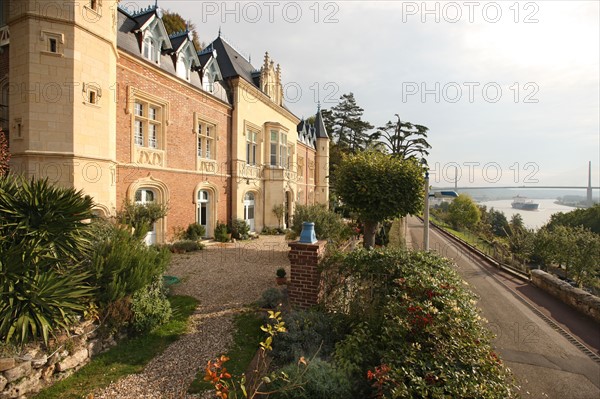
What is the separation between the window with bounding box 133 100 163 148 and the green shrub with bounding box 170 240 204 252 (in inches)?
182

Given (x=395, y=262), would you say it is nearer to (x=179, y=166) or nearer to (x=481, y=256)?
(x=179, y=166)

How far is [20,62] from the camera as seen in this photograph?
8633 millimetres

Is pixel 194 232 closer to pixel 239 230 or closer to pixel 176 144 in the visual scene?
pixel 239 230

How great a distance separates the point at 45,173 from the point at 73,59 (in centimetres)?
370

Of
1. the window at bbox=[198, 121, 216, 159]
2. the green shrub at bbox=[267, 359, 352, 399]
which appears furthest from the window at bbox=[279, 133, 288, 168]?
the green shrub at bbox=[267, 359, 352, 399]

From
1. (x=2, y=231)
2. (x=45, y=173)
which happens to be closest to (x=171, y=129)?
(x=45, y=173)

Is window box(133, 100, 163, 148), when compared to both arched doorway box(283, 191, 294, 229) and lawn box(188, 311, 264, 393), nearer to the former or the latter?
lawn box(188, 311, 264, 393)

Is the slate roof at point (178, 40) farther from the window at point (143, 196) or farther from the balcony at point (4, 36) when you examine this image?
the window at point (143, 196)

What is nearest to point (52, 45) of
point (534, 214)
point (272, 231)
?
point (272, 231)

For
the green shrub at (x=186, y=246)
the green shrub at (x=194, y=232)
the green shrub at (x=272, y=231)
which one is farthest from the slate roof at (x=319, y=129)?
the green shrub at (x=186, y=246)

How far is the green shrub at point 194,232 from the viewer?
14156 millimetres

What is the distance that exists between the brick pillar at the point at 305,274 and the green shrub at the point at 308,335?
396mm

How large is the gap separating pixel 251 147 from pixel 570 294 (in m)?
17.5

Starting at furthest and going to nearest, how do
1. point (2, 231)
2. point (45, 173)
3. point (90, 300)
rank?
point (45, 173) < point (90, 300) < point (2, 231)
